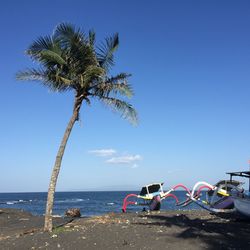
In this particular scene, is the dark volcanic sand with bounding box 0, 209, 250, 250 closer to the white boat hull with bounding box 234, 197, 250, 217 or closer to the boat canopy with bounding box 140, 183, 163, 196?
the white boat hull with bounding box 234, 197, 250, 217

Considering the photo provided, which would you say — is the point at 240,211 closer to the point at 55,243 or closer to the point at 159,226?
the point at 159,226

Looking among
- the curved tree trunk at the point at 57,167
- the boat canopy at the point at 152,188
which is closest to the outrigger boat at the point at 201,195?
the boat canopy at the point at 152,188

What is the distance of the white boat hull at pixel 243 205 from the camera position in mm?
21172

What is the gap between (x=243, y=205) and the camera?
21.4m

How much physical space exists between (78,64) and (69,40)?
3.29ft

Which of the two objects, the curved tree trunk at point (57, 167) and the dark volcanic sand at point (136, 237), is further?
the curved tree trunk at point (57, 167)

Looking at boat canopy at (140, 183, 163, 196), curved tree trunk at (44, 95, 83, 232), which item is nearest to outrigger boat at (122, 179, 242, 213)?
boat canopy at (140, 183, 163, 196)

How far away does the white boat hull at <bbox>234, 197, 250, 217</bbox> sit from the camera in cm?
2117

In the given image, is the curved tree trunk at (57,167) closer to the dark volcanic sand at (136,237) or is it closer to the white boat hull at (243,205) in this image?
the dark volcanic sand at (136,237)

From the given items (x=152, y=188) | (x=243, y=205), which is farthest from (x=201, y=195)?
(x=243, y=205)

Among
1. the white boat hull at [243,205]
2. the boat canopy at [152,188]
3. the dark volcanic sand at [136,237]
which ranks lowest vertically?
the dark volcanic sand at [136,237]

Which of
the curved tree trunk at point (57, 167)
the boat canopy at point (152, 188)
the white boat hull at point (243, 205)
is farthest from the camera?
the boat canopy at point (152, 188)

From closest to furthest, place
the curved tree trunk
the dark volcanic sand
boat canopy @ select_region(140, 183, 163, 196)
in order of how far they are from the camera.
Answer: the dark volcanic sand, the curved tree trunk, boat canopy @ select_region(140, 183, 163, 196)

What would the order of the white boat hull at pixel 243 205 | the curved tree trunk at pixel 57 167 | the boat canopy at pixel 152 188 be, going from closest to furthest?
the curved tree trunk at pixel 57 167 → the white boat hull at pixel 243 205 → the boat canopy at pixel 152 188
